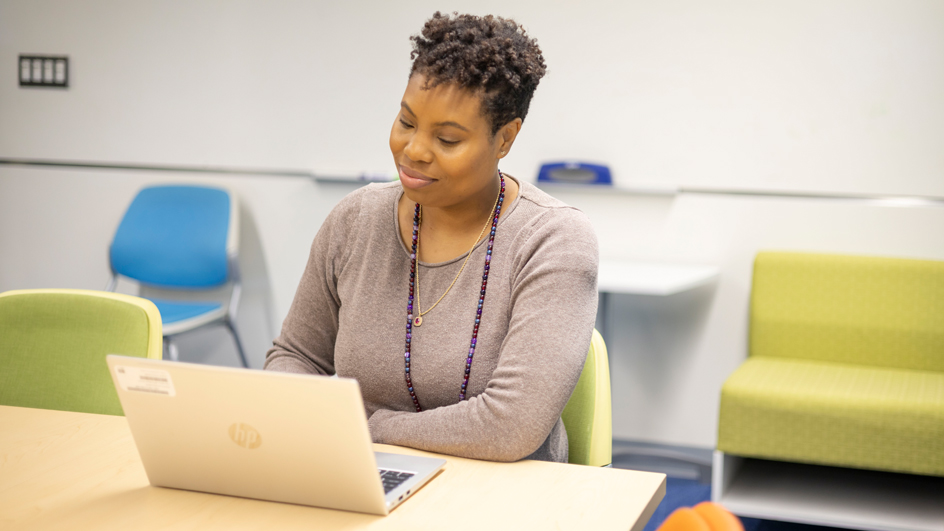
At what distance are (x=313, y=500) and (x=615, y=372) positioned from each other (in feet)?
7.54

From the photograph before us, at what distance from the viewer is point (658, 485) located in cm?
98

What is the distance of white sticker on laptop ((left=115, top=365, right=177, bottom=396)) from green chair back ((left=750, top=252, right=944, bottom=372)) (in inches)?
88.9

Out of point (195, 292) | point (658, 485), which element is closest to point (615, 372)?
point (195, 292)

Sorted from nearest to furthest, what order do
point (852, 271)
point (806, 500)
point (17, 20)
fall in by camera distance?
point (806, 500), point (852, 271), point (17, 20)

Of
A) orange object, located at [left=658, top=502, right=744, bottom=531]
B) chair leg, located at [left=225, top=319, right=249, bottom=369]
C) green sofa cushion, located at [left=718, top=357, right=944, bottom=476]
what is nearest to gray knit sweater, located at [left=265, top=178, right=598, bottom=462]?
orange object, located at [left=658, top=502, right=744, bottom=531]

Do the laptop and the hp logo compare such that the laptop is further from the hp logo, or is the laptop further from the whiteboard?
the whiteboard

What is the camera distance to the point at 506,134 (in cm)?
129

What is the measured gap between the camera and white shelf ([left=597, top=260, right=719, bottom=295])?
7.82ft

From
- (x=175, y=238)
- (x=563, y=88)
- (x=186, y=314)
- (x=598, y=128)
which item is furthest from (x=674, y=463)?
(x=175, y=238)

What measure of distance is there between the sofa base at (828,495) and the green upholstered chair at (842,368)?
0.14 metres

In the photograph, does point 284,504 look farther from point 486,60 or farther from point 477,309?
point 486,60

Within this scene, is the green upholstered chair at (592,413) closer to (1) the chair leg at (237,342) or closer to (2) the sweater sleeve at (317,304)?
(2) the sweater sleeve at (317,304)

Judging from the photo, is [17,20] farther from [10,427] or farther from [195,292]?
[10,427]

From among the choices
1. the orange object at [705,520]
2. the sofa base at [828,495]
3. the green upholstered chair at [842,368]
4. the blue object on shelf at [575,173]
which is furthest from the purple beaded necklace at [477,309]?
the blue object on shelf at [575,173]
